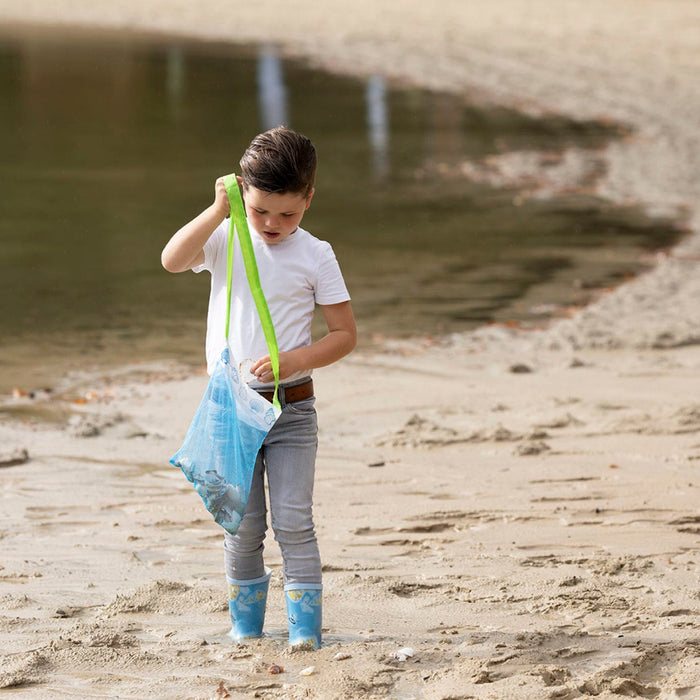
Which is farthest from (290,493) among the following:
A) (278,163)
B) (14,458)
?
(14,458)

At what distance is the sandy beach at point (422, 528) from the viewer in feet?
11.0

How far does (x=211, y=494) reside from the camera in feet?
10.9

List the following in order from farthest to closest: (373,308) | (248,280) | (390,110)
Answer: (390,110), (373,308), (248,280)

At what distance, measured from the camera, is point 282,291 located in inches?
132

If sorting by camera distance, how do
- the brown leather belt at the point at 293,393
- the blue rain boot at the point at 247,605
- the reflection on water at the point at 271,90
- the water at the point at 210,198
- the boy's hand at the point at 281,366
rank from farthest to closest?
1. the reflection on water at the point at 271,90
2. the water at the point at 210,198
3. the blue rain boot at the point at 247,605
4. the brown leather belt at the point at 293,393
5. the boy's hand at the point at 281,366

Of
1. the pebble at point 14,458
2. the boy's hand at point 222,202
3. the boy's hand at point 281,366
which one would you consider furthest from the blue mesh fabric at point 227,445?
the pebble at point 14,458

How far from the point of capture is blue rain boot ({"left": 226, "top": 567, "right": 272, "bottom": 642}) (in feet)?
11.7

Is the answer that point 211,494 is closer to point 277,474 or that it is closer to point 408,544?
point 277,474

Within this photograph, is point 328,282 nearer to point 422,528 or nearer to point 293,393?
point 293,393

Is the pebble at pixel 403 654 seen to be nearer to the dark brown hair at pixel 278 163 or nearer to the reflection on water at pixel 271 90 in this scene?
the dark brown hair at pixel 278 163

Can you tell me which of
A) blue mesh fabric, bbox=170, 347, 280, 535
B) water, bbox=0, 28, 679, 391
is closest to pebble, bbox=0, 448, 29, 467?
water, bbox=0, 28, 679, 391

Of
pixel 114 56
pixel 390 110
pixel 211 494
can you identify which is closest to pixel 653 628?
pixel 211 494

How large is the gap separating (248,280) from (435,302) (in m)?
5.33

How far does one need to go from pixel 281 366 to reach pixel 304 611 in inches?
29.5
